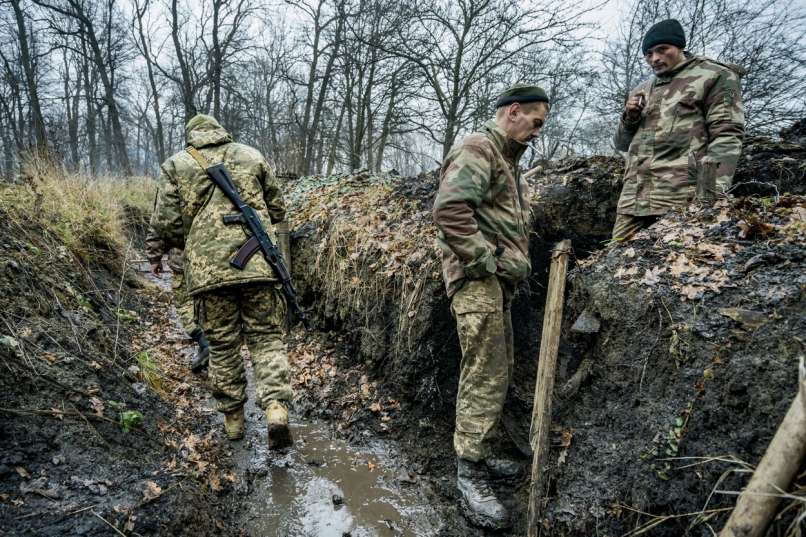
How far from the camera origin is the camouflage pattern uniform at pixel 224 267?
3160mm

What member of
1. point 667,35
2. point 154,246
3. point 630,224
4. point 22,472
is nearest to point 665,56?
point 667,35

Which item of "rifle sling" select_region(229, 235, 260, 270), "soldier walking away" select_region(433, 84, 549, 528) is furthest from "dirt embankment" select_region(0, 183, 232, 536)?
"soldier walking away" select_region(433, 84, 549, 528)

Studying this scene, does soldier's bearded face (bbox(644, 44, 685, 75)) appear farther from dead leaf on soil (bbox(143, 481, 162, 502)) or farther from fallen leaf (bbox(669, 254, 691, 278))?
dead leaf on soil (bbox(143, 481, 162, 502))

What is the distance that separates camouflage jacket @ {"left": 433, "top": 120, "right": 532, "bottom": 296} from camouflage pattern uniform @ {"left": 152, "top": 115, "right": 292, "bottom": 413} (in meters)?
1.57

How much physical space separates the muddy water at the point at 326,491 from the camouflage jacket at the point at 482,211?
5.21ft

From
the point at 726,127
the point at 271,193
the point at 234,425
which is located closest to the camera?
the point at 726,127

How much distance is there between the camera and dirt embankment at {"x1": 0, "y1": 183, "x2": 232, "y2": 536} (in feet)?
6.52

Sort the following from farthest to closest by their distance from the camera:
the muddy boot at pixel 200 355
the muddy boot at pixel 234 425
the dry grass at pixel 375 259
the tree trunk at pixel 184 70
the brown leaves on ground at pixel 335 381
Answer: the tree trunk at pixel 184 70
the muddy boot at pixel 200 355
the dry grass at pixel 375 259
the brown leaves on ground at pixel 335 381
the muddy boot at pixel 234 425

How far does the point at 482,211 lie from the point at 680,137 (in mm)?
1876

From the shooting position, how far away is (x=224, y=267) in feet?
10.3

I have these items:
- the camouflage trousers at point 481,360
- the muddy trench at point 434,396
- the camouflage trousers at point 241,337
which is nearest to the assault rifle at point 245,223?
the camouflage trousers at point 241,337

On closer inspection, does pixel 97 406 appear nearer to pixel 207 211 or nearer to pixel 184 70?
pixel 207 211

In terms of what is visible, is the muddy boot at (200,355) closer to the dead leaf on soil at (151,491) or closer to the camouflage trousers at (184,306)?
the camouflage trousers at (184,306)

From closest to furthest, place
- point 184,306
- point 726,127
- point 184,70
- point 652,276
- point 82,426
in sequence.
→ point 82,426
point 652,276
point 726,127
point 184,306
point 184,70
